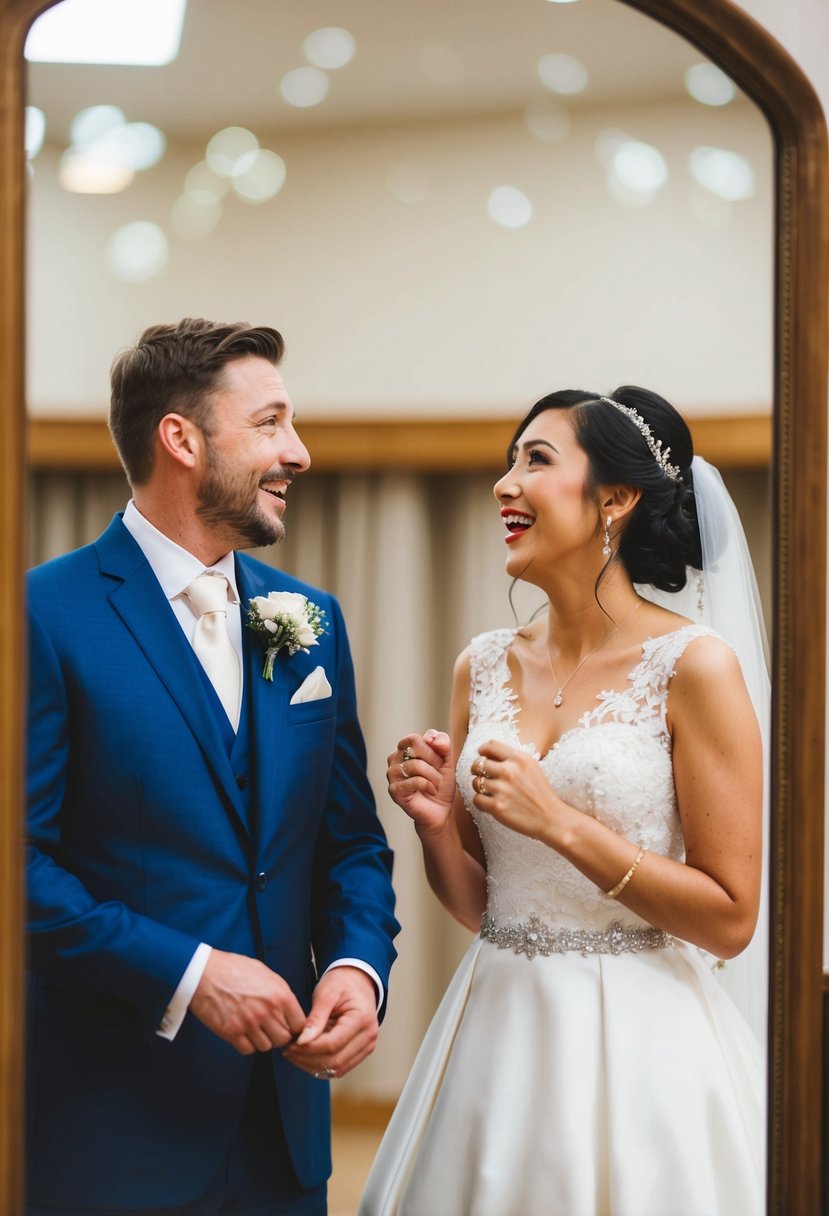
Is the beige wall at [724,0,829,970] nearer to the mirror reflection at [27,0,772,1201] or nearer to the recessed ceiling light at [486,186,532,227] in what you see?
the mirror reflection at [27,0,772,1201]

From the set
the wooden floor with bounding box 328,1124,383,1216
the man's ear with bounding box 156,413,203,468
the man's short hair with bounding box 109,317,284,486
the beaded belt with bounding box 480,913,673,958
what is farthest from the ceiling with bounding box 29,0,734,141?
the wooden floor with bounding box 328,1124,383,1216

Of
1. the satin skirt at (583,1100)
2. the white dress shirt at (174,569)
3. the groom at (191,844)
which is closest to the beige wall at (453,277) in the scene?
the groom at (191,844)

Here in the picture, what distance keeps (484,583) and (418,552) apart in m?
0.15

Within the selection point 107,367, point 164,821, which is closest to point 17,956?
point 164,821

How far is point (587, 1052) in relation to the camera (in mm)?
2021

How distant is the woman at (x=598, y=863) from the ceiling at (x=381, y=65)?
565mm

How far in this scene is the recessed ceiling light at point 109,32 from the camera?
184 centimetres

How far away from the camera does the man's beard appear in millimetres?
2102

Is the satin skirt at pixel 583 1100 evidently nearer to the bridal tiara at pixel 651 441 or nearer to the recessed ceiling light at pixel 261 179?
the bridal tiara at pixel 651 441

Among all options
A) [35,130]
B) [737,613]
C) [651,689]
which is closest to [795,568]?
[737,613]

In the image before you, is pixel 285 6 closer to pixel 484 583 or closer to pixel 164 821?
pixel 484 583

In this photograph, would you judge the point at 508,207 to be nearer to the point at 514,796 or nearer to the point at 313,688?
the point at 313,688

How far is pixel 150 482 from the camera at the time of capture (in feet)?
6.94

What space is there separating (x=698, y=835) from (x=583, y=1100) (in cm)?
47
